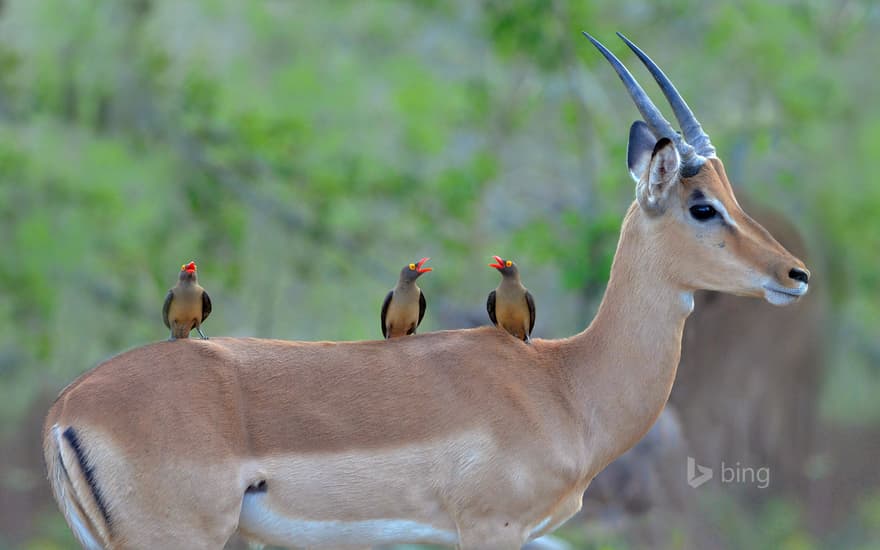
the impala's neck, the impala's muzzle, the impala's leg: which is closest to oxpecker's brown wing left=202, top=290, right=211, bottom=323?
the impala's leg

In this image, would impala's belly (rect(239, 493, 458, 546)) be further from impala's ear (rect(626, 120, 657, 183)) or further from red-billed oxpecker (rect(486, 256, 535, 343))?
impala's ear (rect(626, 120, 657, 183))

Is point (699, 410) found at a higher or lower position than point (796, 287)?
lower

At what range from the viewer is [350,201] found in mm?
14391

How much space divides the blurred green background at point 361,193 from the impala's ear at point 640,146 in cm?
620

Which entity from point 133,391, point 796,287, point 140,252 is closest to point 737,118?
point 140,252

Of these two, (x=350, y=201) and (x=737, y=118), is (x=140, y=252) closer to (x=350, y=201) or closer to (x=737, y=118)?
(x=350, y=201)

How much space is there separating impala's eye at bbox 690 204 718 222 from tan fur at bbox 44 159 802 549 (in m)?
0.05

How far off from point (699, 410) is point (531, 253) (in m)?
2.07

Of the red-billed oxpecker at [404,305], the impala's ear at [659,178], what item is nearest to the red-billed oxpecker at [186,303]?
the red-billed oxpecker at [404,305]

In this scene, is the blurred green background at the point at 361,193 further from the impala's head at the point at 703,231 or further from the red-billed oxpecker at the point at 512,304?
the impala's head at the point at 703,231

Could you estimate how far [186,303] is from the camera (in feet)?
15.7

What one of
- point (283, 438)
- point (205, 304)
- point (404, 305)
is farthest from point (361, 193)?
point (283, 438)

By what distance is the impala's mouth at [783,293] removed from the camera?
182 inches

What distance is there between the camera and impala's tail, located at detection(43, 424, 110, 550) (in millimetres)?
4305
